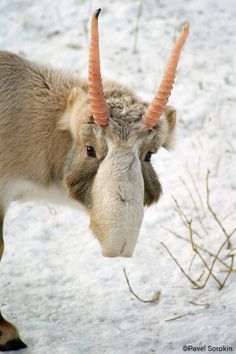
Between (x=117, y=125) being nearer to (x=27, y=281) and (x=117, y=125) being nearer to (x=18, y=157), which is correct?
(x=18, y=157)

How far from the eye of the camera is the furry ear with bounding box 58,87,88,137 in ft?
17.2

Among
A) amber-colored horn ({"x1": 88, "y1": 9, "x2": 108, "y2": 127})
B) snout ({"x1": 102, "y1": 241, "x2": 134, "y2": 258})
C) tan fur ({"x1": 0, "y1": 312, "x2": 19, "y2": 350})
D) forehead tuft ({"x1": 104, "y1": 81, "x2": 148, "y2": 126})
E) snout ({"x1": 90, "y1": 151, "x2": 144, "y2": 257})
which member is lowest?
tan fur ({"x1": 0, "y1": 312, "x2": 19, "y2": 350})

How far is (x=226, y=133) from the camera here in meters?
8.80

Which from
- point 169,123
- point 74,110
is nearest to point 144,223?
point 169,123

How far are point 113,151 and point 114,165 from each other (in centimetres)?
13

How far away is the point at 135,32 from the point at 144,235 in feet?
14.7

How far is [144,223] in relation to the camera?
293 inches

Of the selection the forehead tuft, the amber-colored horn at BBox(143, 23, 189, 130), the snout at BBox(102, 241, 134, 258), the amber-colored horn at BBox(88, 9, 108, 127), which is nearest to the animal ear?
the forehead tuft

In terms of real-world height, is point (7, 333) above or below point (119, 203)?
below

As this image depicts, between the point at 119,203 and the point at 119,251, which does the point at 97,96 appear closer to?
the point at 119,203

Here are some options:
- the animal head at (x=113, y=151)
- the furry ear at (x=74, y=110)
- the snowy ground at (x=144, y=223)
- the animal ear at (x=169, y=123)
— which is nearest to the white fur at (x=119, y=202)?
the animal head at (x=113, y=151)

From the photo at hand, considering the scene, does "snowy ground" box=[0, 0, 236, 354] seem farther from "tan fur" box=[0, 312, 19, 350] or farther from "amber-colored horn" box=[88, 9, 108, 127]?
"amber-colored horn" box=[88, 9, 108, 127]

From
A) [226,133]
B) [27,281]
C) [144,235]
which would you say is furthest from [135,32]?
[27,281]

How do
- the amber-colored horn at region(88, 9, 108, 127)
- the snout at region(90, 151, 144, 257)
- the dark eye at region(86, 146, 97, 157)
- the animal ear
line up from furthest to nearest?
the animal ear
the dark eye at region(86, 146, 97, 157)
the amber-colored horn at region(88, 9, 108, 127)
the snout at region(90, 151, 144, 257)
